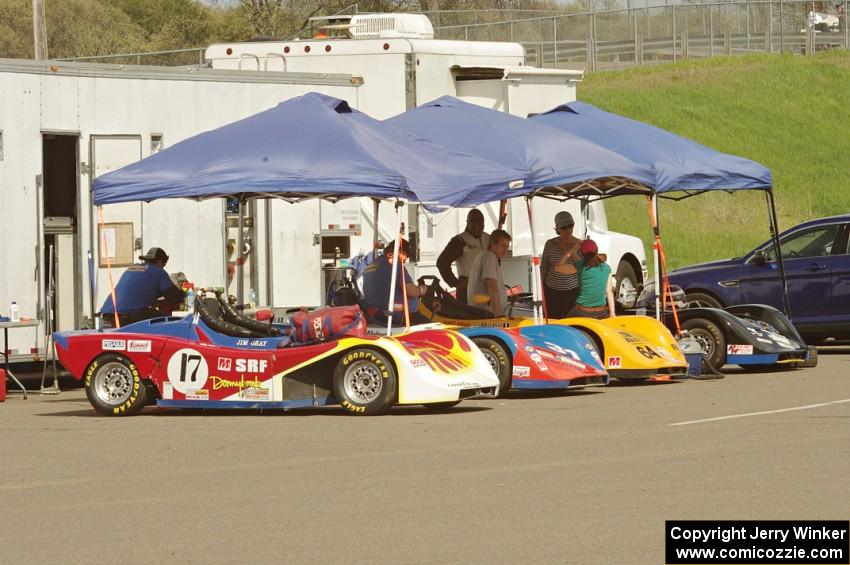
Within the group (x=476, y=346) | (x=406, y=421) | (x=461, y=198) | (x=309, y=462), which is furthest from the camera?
(x=461, y=198)

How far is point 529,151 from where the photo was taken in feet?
64.1

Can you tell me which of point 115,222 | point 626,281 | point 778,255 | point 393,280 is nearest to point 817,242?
point 778,255

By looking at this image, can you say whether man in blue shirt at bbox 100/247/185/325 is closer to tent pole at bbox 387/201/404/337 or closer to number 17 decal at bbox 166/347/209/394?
number 17 decal at bbox 166/347/209/394

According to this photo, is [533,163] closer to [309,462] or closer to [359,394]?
[359,394]

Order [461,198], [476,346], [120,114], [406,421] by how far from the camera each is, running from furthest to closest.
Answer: [120,114] → [461,198] → [476,346] → [406,421]

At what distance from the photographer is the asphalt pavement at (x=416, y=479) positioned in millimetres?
8484

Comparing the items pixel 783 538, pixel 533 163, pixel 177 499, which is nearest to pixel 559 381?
pixel 533 163

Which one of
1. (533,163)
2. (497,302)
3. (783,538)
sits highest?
(533,163)

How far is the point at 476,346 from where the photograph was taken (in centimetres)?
1594

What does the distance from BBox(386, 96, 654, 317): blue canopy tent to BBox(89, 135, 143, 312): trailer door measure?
11.4 feet

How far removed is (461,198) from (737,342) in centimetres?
414

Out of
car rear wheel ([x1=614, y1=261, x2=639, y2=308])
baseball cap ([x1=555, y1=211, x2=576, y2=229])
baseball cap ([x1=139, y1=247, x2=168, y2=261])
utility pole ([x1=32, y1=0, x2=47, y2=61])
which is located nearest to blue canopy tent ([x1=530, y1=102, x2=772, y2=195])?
baseball cap ([x1=555, y1=211, x2=576, y2=229])

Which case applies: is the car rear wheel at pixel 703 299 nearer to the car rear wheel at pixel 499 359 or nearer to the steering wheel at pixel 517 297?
the steering wheel at pixel 517 297

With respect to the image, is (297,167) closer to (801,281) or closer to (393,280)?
(393,280)
